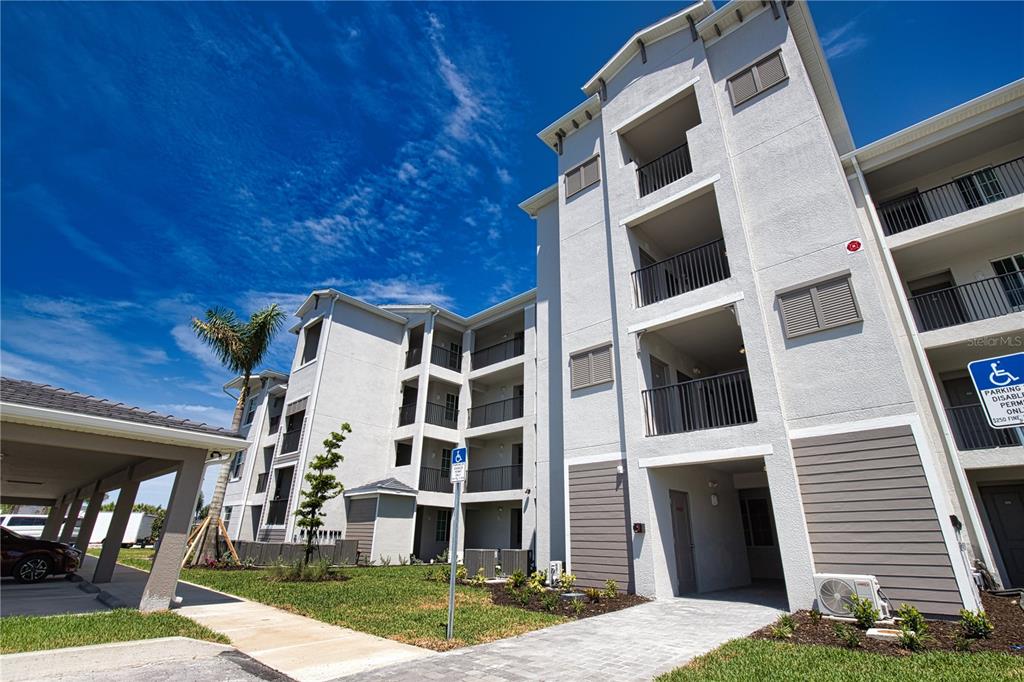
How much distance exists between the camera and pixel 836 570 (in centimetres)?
834

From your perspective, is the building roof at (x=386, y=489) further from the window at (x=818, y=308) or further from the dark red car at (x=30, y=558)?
the window at (x=818, y=308)

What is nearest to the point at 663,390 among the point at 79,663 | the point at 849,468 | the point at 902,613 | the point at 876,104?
the point at 849,468

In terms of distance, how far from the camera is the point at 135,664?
196 inches

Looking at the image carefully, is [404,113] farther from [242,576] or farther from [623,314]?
[242,576]

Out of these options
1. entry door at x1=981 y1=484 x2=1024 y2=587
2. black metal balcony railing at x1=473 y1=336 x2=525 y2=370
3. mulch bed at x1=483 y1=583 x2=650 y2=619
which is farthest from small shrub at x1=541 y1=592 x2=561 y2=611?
black metal balcony railing at x1=473 y1=336 x2=525 y2=370

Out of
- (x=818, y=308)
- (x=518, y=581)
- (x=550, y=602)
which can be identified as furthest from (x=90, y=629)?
(x=818, y=308)

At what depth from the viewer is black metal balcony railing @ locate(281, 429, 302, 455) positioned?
2302 centimetres

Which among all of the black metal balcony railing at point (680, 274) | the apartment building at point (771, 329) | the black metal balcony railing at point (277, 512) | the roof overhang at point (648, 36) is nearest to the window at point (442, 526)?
the black metal balcony railing at point (277, 512)

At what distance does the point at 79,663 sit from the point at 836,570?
1125 cm

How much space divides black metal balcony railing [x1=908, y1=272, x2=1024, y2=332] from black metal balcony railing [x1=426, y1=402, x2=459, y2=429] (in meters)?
19.2

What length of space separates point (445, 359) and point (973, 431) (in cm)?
2049

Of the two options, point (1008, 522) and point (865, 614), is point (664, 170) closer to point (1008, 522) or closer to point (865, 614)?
point (865, 614)

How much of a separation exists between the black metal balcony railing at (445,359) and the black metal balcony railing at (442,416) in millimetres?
2184

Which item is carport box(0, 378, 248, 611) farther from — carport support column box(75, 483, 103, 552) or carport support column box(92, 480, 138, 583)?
carport support column box(75, 483, 103, 552)
